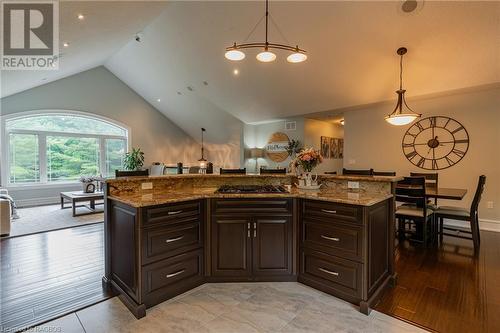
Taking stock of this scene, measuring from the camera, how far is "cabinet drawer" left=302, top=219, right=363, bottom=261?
2.26 metres

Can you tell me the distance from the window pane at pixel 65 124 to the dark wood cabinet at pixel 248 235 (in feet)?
24.9

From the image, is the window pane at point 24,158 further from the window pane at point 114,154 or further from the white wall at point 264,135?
the white wall at point 264,135

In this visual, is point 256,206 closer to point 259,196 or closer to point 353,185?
point 259,196

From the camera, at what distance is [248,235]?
2.69 m

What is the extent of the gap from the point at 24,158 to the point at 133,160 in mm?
2849

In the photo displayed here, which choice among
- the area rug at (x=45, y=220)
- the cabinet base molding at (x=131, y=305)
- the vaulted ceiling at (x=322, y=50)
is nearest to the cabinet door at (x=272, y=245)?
the cabinet base molding at (x=131, y=305)

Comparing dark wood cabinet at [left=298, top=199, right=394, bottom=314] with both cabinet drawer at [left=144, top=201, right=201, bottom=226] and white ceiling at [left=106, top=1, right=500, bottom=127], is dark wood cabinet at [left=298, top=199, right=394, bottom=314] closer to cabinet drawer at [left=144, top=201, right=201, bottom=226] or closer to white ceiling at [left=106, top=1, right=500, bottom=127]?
cabinet drawer at [left=144, top=201, right=201, bottom=226]

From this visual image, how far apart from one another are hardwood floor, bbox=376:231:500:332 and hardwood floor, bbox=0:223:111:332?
292 cm

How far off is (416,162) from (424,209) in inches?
87.7

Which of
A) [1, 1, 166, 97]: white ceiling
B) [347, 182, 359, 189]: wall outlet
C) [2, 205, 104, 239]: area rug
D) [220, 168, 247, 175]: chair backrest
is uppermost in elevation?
[1, 1, 166, 97]: white ceiling

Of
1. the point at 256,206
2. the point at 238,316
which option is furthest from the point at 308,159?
the point at 238,316

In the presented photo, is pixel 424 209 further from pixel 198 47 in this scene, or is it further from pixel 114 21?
pixel 114 21

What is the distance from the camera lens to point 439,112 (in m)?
5.14

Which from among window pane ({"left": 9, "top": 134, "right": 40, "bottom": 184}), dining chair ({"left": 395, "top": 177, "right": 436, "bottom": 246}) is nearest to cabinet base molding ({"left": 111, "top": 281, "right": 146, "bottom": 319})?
dining chair ({"left": 395, "top": 177, "right": 436, "bottom": 246})
